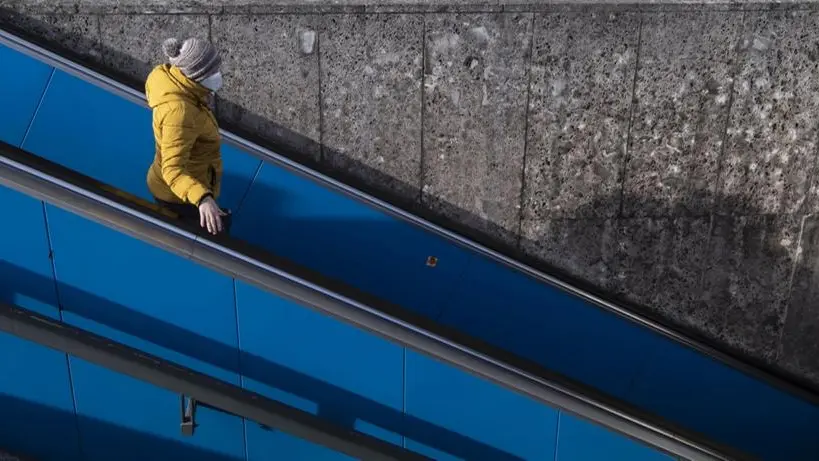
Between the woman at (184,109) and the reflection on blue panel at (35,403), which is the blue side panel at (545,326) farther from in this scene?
the reflection on blue panel at (35,403)

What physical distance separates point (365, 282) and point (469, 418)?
1314 mm

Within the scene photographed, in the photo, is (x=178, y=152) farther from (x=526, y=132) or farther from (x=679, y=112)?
(x=679, y=112)

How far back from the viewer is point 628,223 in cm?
443

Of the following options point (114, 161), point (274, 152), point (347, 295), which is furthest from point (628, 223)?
point (114, 161)

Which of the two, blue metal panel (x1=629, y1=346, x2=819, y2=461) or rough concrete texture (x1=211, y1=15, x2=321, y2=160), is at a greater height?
rough concrete texture (x1=211, y1=15, x2=321, y2=160)

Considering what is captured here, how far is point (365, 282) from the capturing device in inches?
152

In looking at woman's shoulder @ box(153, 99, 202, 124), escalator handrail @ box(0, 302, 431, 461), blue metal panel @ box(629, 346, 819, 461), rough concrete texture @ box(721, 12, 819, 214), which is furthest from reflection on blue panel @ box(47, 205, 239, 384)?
rough concrete texture @ box(721, 12, 819, 214)

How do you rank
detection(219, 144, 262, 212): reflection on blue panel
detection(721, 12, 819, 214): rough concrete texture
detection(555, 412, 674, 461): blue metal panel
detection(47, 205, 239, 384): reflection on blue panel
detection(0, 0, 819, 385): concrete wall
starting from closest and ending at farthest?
detection(47, 205, 239, 384): reflection on blue panel < detection(555, 412, 674, 461): blue metal panel < detection(219, 144, 262, 212): reflection on blue panel < detection(0, 0, 819, 385): concrete wall < detection(721, 12, 819, 214): rough concrete texture

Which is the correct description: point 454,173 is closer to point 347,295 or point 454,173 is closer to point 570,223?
point 570,223

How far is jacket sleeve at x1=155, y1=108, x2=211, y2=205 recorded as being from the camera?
2.44 meters

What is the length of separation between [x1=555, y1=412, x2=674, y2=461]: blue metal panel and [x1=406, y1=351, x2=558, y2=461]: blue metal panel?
0.04 m

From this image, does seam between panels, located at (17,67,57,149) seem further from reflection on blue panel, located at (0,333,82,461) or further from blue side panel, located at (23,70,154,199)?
reflection on blue panel, located at (0,333,82,461)

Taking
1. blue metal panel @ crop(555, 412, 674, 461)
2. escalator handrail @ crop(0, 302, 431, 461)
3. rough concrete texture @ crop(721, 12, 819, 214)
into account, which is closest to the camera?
escalator handrail @ crop(0, 302, 431, 461)

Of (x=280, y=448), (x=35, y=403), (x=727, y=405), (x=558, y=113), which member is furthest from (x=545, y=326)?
(x=35, y=403)
